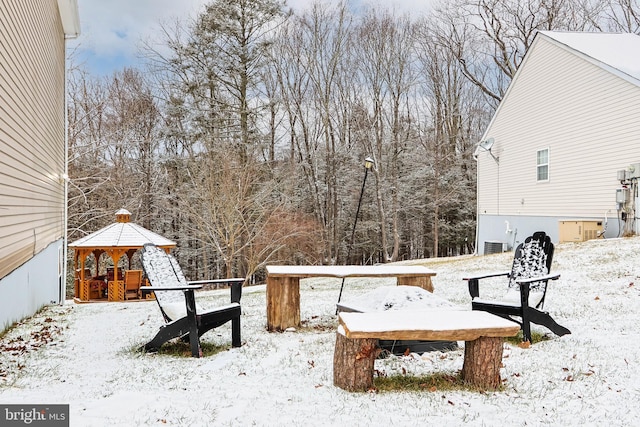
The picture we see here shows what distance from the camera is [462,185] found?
81.6 ft

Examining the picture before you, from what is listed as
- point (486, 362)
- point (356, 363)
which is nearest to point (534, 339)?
point (486, 362)

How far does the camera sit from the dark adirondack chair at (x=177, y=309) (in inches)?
172

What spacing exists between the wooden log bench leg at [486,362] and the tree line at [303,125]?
14.4m

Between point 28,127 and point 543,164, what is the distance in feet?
43.7

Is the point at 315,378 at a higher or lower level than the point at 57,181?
lower

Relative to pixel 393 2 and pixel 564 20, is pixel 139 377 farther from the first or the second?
pixel 564 20

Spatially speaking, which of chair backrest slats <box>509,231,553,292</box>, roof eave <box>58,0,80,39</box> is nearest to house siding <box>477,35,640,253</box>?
chair backrest slats <box>509,231,553,292</box>

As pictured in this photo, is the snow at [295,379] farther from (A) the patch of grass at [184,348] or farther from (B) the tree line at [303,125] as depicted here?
(B) the tree line at [303,125]

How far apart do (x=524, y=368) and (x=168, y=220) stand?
2101 cm

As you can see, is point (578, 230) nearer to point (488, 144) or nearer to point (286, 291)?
point (488, 144)

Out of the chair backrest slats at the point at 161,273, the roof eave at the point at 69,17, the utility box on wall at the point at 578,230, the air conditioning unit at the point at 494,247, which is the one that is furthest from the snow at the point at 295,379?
the air conditioning unit at the point at 494,247

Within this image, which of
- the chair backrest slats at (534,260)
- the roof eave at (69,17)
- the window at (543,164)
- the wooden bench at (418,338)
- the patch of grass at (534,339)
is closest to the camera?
the wooden bench at (418,338)

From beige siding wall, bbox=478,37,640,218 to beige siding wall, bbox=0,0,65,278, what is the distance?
12.0 m

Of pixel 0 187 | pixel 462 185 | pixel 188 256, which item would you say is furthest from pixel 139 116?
pixel 0 187
